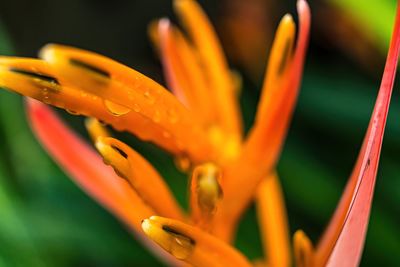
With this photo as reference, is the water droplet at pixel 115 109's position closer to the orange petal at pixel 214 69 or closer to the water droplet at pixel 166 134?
the water droplet at pixel 166 134

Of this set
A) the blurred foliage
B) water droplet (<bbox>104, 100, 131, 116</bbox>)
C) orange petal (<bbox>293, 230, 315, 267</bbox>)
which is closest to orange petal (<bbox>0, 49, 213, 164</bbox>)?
water droplet (<bbox>104, 100, 131, 116</bbox>)

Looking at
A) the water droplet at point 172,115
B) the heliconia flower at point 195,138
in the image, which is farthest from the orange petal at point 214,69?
the water droplet at point 172,115

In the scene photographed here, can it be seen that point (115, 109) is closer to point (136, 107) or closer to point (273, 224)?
point (136, 107)

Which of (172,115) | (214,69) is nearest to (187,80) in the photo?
(214,69)

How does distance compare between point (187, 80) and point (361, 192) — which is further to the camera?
point (187, 80)

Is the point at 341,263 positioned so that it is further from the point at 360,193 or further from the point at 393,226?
the point at 393,226
